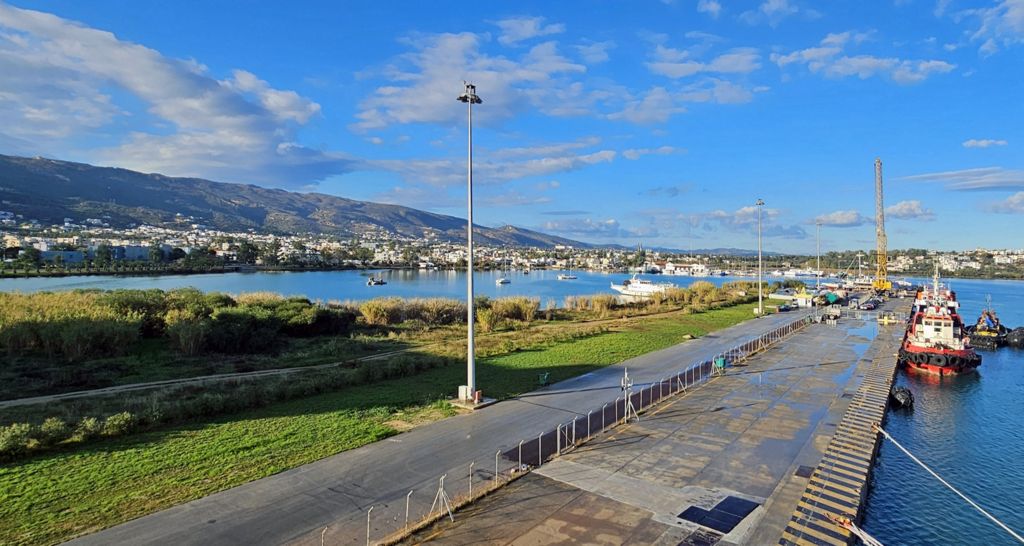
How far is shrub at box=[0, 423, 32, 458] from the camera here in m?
11.5

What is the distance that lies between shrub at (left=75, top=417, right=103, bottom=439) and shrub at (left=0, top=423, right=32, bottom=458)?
925mm

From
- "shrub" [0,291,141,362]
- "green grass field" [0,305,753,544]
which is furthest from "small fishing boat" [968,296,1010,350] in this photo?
"shrub" [0,291,141,362]

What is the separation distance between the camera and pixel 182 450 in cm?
1229

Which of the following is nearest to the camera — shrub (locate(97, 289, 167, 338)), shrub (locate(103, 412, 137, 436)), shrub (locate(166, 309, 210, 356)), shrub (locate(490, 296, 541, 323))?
shrub (locate(103, 412, 137, 436))

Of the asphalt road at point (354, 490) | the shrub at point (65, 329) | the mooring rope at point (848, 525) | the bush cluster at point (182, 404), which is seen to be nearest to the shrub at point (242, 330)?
the shrub at point (65, 329)

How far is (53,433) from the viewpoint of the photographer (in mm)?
12344

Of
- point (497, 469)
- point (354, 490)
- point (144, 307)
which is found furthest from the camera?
point (144, 307)

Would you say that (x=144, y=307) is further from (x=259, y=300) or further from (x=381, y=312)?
(x=381, y=312)

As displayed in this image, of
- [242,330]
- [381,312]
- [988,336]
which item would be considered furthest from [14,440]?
[988,336]

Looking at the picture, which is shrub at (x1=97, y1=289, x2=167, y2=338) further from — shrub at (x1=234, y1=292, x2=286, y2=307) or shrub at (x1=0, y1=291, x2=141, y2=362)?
shrub at (x1=234, y1=292, x2=286, y2=307)

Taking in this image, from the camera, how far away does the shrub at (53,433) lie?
12164mm

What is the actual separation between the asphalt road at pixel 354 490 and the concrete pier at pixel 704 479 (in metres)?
1.27

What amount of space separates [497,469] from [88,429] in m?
10.3

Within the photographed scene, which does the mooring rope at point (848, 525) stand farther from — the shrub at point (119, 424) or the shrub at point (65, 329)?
the shrub at point (65, 329)
